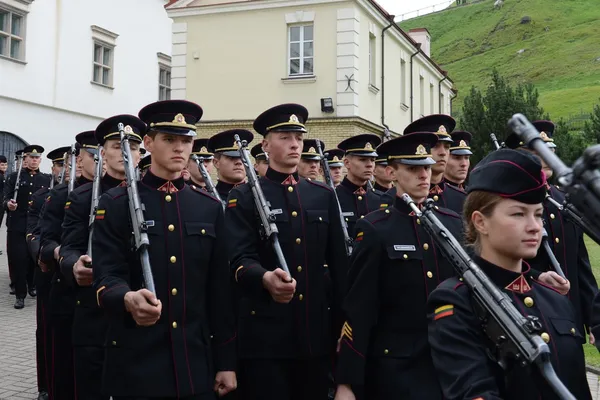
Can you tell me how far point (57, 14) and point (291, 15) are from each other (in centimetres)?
825

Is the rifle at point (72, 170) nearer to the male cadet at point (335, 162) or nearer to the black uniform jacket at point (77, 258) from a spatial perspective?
the black uniform jacket at point (77, 258)

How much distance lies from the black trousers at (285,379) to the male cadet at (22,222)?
736cm

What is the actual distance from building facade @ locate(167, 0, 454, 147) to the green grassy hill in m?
58.2

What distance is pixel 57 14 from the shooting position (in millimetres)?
23141

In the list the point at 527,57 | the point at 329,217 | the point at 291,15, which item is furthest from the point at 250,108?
the point at 527,57

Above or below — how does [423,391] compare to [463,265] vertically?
below

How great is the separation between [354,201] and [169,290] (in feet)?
13.3

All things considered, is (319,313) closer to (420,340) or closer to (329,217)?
(329,217)

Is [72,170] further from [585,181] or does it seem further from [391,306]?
[585,181]

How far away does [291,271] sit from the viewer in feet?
15.7

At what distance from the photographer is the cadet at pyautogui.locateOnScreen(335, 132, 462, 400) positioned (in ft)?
12.5

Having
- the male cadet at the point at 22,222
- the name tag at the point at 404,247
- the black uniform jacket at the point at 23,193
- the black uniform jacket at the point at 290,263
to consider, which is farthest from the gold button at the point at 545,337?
the black uniform jacket at the point at 23,193

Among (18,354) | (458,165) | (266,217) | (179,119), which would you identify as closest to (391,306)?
(266,217)

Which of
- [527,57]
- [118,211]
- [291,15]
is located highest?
[527,57]
